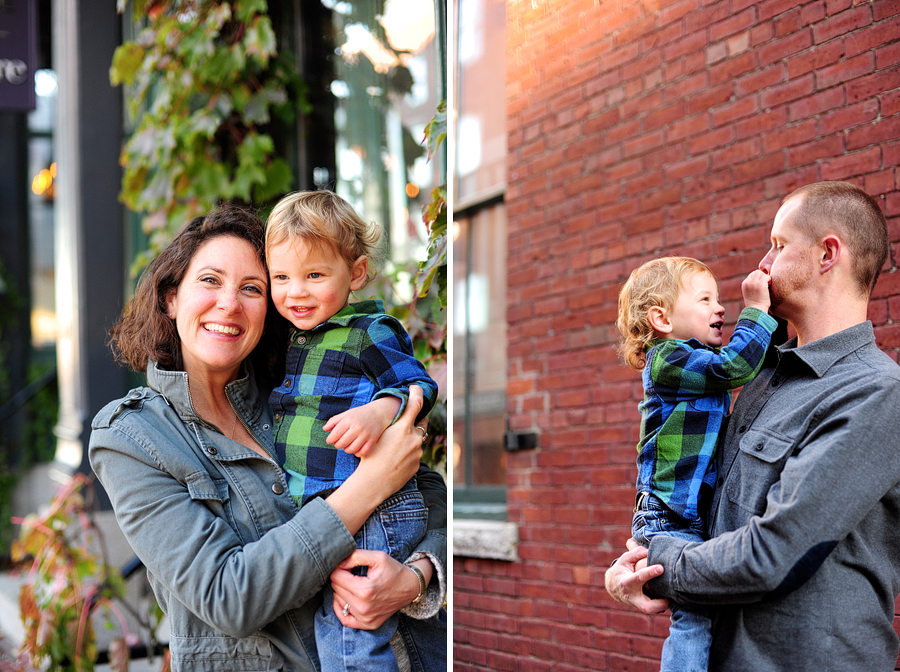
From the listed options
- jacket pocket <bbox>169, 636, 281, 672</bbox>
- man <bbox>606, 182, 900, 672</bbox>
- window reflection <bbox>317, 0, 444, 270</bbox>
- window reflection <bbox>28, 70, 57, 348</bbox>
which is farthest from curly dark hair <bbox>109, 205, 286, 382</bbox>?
window reflection <bbox>28, 70, 57, 348</bbox>

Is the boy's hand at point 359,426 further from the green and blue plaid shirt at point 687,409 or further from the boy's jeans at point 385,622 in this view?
the green and blue plaid shirt at point 687,409

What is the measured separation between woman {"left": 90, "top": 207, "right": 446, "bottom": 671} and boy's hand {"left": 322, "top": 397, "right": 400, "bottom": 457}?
0.03m

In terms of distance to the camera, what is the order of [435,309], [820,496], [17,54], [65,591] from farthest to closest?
[65,591] → [17,54] → [435,309] → [820,496]

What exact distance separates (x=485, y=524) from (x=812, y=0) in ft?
7.90

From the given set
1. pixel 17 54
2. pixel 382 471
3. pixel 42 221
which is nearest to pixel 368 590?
pixel 382 471

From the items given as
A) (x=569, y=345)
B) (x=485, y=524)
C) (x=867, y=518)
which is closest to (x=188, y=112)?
(x=569, y=345)

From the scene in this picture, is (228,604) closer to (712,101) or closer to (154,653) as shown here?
(712,101)

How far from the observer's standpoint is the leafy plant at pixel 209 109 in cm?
346

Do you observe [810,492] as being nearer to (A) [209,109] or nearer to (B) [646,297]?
(B) [646,297]

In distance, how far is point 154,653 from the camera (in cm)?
387

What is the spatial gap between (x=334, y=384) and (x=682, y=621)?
0.85m

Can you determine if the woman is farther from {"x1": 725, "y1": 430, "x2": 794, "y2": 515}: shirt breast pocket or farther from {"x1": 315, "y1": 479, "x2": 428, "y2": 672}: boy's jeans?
{"x1": 725, "y1": 430, "x2": 794, "y2": 515}: shirt breast pocket

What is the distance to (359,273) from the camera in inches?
65.6

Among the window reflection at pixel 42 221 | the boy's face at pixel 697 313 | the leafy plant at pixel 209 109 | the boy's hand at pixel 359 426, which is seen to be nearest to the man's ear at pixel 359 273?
the boy's hand at pixel 359 426
